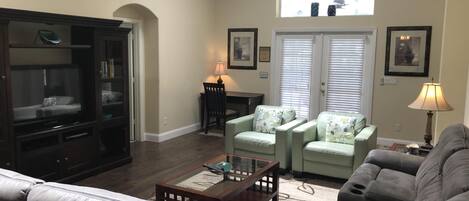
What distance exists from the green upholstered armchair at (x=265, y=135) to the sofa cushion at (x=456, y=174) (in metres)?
2.31

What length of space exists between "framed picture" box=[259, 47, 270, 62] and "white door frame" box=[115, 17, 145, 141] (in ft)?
6.98

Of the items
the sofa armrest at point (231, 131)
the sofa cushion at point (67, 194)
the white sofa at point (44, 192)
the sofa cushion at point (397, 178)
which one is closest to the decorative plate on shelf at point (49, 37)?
the sofa armrest at point (231, 131)

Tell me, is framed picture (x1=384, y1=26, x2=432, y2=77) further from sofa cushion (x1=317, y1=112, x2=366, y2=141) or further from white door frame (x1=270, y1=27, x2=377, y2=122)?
sofa cushion (x1=317, y1=112, x2=366, y2=141)

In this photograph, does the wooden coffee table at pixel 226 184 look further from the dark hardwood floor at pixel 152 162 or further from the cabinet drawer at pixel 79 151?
the cabinet drawer at pixel 79 151

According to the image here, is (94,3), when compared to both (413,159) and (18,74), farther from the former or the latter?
(413,159)

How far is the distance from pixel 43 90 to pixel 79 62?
0.64 meters

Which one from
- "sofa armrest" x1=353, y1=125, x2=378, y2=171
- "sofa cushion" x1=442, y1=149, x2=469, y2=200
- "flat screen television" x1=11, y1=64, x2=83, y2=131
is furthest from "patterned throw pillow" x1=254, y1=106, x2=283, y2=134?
"sofa cushion" x1=442, y1=149, x2=469, y2=200

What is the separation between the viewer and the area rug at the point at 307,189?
4141 millimetres

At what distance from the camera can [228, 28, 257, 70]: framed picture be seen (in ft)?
24.1

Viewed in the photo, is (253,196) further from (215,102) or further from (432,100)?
(215,102)

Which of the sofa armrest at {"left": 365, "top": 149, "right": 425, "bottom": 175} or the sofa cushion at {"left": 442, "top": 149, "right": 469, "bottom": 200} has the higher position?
the sofa cushion at {"left": 442, "top": 149, "right": 469, "bottom": 200}

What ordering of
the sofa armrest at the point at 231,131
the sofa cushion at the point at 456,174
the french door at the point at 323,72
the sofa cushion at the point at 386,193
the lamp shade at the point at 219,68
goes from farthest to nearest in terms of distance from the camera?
the lamp shade at the point at 219,68 < the french door at the point at 323,72 < the sofa armrest at the point at 231,131 < the sofa cushion at the point at 386,193 < the sofa cushion at the point at 456,174

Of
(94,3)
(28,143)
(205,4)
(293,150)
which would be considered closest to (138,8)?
(94,3)

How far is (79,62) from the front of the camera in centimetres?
485
